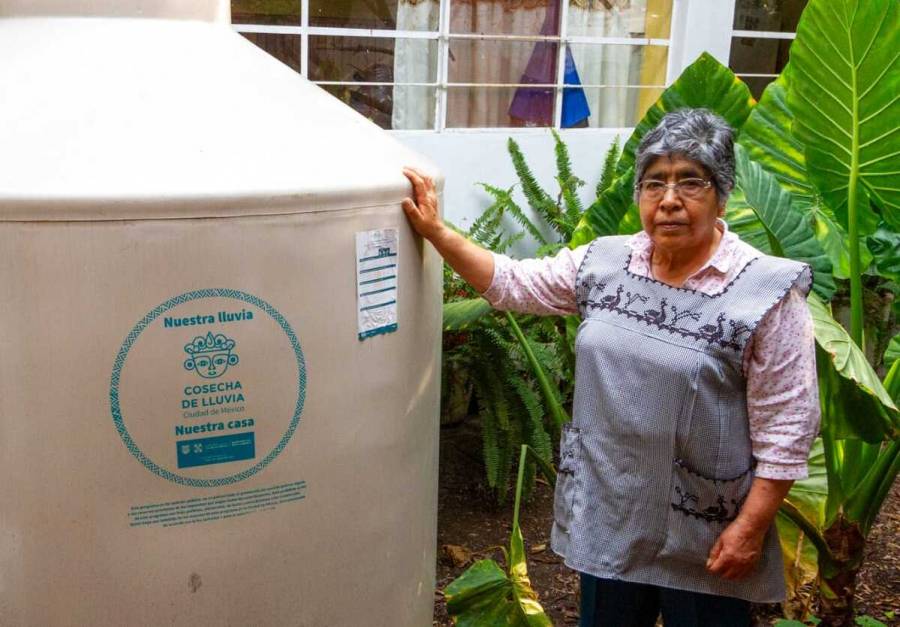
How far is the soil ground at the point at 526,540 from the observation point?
131 inches

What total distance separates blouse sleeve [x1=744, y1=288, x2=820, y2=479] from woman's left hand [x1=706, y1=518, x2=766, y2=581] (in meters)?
0.12

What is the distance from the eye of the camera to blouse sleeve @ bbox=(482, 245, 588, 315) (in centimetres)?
219

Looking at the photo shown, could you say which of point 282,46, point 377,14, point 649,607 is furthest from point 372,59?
point 649,607

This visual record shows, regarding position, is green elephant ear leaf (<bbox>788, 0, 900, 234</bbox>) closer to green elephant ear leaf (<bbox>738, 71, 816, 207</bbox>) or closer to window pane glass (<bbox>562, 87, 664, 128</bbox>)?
green elephant ear leaf (<bbox>738, 71, 816, 207</bbox>)

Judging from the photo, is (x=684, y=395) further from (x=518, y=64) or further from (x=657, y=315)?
(x=518, y=64)

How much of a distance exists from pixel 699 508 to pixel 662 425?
0.19 meters

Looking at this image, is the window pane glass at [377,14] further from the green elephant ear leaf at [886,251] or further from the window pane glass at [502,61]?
the green elephant ear leaf at [886,251]

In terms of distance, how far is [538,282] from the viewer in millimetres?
2207

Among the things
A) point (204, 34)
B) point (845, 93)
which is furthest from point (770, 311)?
point (204, 34)

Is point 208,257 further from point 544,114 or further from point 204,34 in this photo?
point 544,114

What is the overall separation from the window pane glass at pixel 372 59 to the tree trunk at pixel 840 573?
2395 mm

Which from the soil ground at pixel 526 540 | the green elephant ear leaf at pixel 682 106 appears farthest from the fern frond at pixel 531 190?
the green elephant ear leaf at pixel 682 106

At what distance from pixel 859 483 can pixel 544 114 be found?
227 cm

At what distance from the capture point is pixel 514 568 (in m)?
2.41
